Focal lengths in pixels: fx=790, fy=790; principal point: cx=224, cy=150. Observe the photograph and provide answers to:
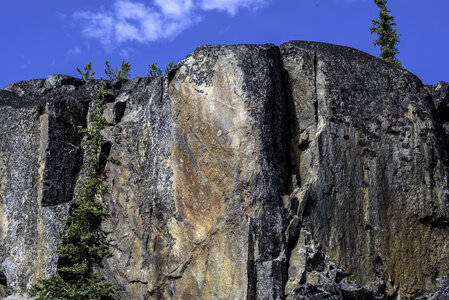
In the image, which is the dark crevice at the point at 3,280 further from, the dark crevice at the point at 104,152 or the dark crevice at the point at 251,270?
the dark crevice at the point at 251,270

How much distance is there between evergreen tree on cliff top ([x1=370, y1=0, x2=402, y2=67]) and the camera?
1797 inches

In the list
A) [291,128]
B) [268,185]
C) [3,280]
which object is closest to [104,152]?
[3,280]

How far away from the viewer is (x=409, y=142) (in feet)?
92.8

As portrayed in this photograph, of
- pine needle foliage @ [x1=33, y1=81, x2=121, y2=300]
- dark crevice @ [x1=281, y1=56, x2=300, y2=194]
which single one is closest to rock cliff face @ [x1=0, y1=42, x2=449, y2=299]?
dark crevice @ [x1=281, y1=56, x2=300, y2=194]

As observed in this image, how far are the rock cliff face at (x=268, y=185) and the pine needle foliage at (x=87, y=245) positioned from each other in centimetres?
50

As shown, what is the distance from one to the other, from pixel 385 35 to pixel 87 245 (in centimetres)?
2508

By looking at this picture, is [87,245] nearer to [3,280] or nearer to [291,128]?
[3,280]

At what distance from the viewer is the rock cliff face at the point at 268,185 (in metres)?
25.8

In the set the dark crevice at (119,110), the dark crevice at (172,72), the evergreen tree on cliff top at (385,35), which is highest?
the evergreen tree on cliff top at (385,35)

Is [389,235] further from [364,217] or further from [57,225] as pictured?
[57,225]

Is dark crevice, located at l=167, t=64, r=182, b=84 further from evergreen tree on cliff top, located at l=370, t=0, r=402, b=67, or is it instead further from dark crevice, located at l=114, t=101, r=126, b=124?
evergreen tree on cliff top, located at l=370, t=0, r=402, b=67

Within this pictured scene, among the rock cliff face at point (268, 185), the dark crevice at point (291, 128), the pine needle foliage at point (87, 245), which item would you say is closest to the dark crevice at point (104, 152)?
the pine needle foliage at point (87, 245)

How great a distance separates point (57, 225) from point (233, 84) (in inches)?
338

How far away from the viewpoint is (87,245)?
28344mm
